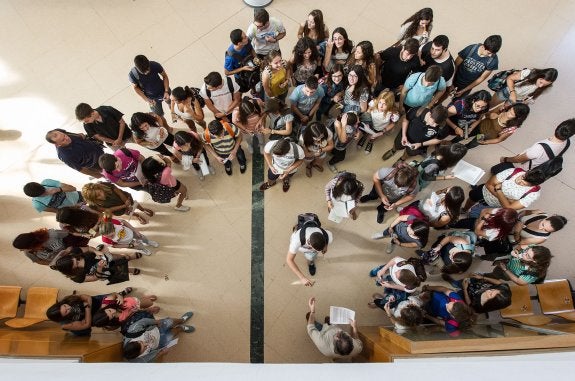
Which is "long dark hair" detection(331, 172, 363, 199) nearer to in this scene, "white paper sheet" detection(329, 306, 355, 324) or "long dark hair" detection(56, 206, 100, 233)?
"white paper sheet" detection(329, 306, 355, 324)

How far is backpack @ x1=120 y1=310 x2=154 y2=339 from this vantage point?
3.30 metres

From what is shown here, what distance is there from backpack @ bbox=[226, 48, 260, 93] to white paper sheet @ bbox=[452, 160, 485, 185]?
2892 millimetres

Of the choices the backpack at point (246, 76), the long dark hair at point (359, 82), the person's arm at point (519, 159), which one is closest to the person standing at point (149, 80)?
the backpack at point (246, 76)

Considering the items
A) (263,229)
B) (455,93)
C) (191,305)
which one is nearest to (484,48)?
Answer: (455,93)

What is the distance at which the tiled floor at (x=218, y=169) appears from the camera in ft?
13.9

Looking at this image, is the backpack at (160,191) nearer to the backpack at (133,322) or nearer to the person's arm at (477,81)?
the backpack at (133,322)

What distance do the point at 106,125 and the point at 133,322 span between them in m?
2.24

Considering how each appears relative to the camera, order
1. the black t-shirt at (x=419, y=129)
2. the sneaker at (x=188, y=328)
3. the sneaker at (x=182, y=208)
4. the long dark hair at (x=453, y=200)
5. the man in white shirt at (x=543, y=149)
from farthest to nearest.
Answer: the sneaker at (x=182, y=208), the sneaker at (x=188, y=328), the black t-shirt at (x=419, y=129), the man in white shirt at (x=543, y=149), the long dark hair at (x=453, y=200)

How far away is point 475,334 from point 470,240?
930 mm

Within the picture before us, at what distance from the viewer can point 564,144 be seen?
371 cm

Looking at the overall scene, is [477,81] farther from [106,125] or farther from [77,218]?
[77,218]

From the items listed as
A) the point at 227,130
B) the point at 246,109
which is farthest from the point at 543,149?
the point at 227,130

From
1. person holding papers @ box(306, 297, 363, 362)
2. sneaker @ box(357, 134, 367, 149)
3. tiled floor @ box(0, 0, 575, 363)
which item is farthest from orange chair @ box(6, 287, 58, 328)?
sneaker @ box(357, 134, 367, 149)

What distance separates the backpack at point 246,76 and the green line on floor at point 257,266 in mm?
882
